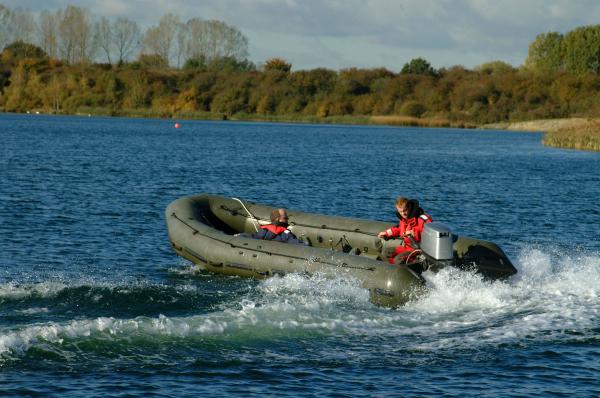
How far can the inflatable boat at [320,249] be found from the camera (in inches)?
507

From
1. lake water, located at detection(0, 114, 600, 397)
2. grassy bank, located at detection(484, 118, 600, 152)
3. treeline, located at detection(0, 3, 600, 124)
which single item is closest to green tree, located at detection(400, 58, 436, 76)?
treeline, located at detection(0, 3, 600, 124)

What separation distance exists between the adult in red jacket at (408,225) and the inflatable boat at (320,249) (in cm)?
37

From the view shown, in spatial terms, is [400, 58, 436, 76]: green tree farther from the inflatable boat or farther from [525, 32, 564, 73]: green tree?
the inflatable boat

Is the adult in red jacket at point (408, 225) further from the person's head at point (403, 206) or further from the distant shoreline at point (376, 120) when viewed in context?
the distant shoreline at point (376, 120)

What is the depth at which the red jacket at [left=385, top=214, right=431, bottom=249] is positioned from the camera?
45.5 feet

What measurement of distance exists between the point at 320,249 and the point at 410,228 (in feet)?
4.42

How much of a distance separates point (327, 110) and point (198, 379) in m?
103

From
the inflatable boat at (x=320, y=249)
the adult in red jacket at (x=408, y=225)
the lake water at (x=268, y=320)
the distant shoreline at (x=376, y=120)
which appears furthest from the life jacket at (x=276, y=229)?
the distant shoreline at (x=376, y=120)

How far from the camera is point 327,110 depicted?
112 m

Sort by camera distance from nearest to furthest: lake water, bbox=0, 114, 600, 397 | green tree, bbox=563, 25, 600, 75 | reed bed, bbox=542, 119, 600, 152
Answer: lake water, bbox=0, 114, 600, 397, reed bed, bbox=542, 119, 600, 152, green tree, bbox=563, 25, 600, 75

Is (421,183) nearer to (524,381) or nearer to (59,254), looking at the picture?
(59,254)

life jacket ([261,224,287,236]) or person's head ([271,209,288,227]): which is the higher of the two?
person's head ([271,209,288,227])

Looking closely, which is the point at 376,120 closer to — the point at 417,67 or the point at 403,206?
the point at 417,67

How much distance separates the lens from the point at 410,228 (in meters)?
14.0
